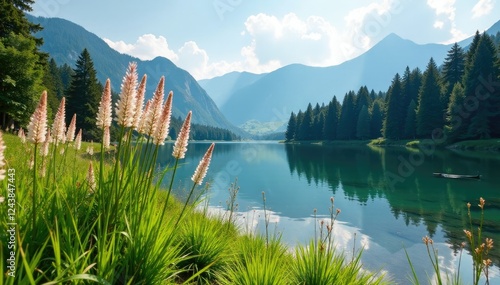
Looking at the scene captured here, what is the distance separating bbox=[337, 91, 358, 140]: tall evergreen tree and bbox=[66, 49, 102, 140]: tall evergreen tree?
88596mm

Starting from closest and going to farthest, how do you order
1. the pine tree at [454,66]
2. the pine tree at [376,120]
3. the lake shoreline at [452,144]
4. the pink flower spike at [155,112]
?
the pink flower spike at [155,112]
the lake shoreline at [452,144]
the pine tree at [454,66]
the pine tree at [376,120]

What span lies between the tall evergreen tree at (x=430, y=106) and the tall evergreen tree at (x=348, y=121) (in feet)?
117

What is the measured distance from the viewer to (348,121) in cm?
11594

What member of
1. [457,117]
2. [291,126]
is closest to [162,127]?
[457,117]

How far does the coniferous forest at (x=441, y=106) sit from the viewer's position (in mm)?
62147

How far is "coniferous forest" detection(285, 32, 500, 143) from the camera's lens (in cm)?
6215

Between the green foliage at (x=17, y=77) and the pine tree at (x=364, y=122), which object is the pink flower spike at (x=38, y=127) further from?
the pine tree at (x=364, y=122)

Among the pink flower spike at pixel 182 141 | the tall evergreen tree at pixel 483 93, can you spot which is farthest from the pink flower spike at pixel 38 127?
the tall evergreen tree at pixel 483 93

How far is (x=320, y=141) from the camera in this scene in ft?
432

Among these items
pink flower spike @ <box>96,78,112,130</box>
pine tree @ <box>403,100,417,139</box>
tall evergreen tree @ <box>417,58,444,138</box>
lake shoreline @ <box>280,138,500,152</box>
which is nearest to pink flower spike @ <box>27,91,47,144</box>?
pink flower spike @ <box>96,78,112,130</box>

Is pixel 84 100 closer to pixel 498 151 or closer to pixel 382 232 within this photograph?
pixel 382 232

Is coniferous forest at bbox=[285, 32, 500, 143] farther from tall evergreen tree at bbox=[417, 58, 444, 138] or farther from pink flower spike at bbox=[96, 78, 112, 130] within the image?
pink flower spike at bbox=[96, 78, 112, 130]

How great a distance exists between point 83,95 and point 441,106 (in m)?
83.6

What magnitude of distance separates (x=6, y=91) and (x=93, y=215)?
118ft
